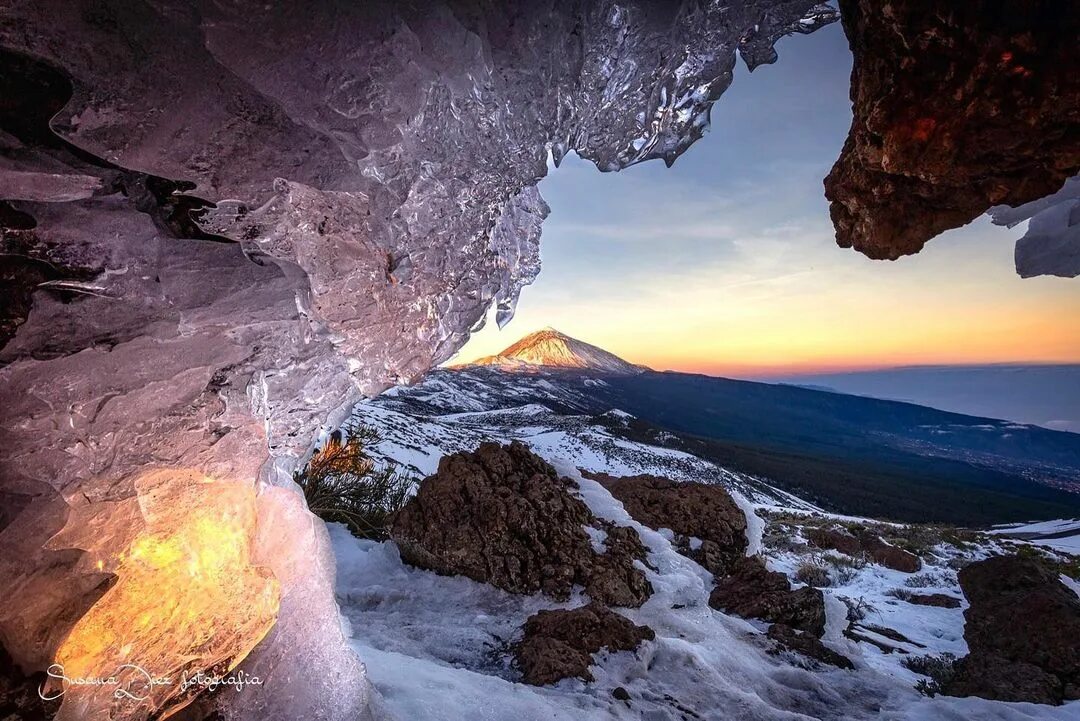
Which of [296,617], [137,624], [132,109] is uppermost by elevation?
[132,109]

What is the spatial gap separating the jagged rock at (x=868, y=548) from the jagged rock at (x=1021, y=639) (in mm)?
4861

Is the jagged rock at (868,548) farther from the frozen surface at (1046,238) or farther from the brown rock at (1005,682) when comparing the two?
the frozen surface at (1046,238)

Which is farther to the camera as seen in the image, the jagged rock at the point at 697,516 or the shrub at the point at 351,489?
the shrub at the point at 351,489

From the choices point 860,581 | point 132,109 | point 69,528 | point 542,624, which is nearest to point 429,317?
point 132,109

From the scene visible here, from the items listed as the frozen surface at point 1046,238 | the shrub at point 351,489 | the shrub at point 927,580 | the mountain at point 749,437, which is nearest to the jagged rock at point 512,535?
the shrub at point 351,489

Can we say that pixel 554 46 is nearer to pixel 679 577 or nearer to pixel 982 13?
pixel 982 13

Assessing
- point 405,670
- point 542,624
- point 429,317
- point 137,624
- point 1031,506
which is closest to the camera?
point 137,624

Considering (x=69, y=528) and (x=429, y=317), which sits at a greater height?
(x=429, y=317)

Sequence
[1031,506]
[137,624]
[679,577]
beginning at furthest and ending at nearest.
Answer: [1031,506] < [679,577] < [137,624]

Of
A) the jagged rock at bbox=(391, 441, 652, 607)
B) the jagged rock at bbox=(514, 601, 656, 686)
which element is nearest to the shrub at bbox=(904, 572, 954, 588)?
the jagged rock at bbox=(391, 441, 652, 607)

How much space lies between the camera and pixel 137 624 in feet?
6.07

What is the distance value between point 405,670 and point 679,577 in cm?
273

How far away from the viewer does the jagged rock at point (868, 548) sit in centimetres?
905
